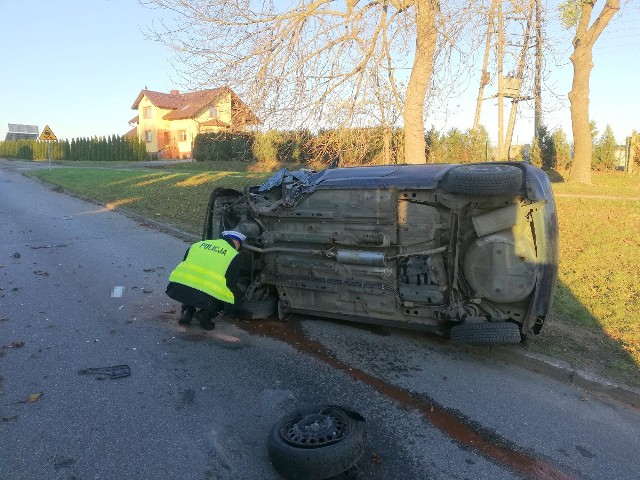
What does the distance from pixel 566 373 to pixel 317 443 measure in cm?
246

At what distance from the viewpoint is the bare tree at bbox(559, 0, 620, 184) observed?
14.3m

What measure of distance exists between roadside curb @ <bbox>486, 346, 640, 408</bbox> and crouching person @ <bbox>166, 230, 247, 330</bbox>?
261cm

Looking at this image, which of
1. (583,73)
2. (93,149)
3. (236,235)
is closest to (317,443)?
(236,235)

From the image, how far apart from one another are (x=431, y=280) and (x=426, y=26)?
6.39m

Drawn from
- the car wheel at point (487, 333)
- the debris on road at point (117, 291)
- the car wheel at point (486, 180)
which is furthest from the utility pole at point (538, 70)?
the debris on road at point (117, 291)

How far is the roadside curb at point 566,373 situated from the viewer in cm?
408

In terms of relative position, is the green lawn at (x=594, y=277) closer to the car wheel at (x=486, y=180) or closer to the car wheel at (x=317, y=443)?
the car wheel at (x=486, y=180)

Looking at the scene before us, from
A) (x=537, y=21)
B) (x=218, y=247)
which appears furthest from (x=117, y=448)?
(x=537, y=21)

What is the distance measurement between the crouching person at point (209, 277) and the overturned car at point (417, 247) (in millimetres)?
359

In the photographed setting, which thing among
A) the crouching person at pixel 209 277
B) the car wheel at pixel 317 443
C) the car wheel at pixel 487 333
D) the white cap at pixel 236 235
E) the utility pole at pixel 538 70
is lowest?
the car wheel at pixel 317 443

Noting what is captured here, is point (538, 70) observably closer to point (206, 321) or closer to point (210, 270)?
point (210, 270)

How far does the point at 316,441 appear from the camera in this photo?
10.1 feet

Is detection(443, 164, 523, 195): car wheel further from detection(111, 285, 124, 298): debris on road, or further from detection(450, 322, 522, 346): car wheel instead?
detection(111, 285, 124, 298): debris on road

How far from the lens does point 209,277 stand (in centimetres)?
530
